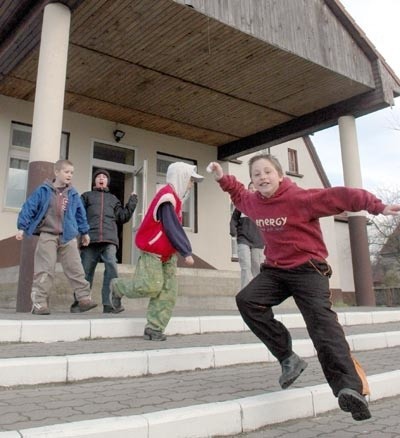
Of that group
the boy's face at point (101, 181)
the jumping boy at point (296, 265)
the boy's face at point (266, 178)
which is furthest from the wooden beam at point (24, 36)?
the jumping boy at point (296, 265)

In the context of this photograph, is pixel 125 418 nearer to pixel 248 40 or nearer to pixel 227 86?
pixel 248 40

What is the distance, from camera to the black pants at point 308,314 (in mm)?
2703

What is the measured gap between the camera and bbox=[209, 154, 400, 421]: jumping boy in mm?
2775

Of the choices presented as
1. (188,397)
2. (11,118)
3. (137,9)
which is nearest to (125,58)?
(137,9)

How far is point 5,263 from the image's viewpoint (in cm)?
951

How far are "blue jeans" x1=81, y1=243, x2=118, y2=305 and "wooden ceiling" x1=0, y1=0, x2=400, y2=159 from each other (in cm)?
371

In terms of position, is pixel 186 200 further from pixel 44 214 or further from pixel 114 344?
pixel 114 344

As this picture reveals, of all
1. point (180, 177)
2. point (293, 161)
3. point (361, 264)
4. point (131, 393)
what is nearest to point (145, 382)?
point (131, 393)

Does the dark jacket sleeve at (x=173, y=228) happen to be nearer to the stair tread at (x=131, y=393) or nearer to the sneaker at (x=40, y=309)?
the stair tread at (x=131, y=393)

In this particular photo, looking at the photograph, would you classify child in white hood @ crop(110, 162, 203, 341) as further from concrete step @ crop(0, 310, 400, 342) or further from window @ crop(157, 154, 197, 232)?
window @ crop(157, 154, 197, 232)

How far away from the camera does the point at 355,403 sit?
2.51 m

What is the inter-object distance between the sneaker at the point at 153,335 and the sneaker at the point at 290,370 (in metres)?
1.45

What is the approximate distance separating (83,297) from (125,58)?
16.9 ft

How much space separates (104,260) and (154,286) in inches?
78.5
